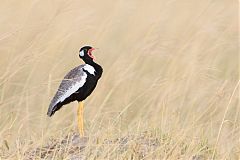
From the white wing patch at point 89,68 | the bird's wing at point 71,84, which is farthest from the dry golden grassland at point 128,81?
the white wing patch at point 89,68

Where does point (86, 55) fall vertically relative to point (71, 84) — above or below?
above

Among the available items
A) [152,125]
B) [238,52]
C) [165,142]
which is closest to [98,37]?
[238,52]

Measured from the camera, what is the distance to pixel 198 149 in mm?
6457

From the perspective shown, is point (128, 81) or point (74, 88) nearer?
point (74, 88)

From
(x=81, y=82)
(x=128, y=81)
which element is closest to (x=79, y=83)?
(x=81, y=82)

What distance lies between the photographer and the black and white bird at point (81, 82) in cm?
632

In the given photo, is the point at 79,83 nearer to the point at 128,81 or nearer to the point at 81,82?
the point at 81,82

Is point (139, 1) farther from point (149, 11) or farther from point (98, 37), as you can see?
point (98, 37)

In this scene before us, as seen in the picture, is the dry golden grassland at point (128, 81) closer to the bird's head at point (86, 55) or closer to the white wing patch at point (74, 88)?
the white wing patch at point (74, 88)

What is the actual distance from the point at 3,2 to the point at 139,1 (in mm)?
2039

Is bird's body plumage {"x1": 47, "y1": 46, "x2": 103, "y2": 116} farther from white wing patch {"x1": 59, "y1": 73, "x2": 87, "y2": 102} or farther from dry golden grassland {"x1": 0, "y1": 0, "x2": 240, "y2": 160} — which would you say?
dry golden grassland {"x1": 0, "y1": 0, "x2": 240, "y2": 160}

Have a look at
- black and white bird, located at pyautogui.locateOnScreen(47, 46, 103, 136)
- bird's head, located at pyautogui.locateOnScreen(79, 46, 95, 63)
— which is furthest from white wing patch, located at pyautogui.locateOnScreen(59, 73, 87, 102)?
bird's head, located at pyautogui.locateOnScreen(79, 46, 95, 63)

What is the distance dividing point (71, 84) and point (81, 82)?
8cm

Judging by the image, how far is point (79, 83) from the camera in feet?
20.8
